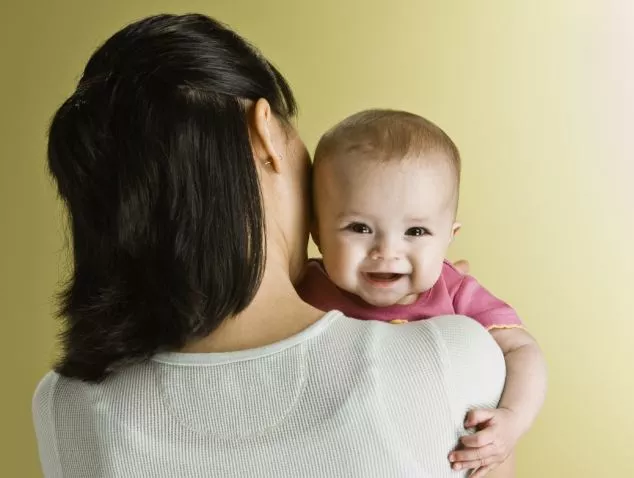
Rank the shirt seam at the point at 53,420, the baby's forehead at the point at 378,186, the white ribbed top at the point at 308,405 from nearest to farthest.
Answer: the white ribbed top at the point at 308,405, the shirt seam at the point at 53,420, the baby's forehead at the point at 378,186

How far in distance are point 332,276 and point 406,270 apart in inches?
3.5

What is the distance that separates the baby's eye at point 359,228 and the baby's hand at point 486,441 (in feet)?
0.89

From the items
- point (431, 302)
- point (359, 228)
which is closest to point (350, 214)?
point (359, 228)

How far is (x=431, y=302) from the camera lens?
1.15m

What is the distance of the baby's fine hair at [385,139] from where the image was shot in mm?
1089

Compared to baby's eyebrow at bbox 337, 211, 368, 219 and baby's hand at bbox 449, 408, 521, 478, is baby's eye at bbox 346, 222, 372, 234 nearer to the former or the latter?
baby's eyebrow at bbox 337, 211, 368, 219

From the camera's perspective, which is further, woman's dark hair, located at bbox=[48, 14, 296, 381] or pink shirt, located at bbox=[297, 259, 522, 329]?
pink shirt, located at bbox=[297, 259, 522, 329]

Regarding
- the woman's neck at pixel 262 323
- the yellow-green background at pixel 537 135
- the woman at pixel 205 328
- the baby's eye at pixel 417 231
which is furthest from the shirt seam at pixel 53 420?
the yellow-green background at pixel 537 135

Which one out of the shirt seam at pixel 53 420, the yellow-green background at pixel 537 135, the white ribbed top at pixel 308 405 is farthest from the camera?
the yellow-green background at pixel 537 135

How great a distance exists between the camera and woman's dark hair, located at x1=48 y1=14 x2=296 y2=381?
2.84 ft

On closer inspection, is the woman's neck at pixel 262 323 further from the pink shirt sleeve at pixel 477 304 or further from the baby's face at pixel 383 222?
the pink shirt sleeve at pixel 477 304

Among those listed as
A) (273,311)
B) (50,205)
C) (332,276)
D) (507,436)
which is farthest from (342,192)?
(50,205)

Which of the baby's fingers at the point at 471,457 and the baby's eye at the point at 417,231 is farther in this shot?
the baby's eye at the point at 417,231

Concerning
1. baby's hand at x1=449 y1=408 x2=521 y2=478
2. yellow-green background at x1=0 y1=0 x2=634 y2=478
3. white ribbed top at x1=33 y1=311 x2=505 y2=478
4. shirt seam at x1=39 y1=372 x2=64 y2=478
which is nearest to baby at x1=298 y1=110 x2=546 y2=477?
baby's hand at x1=449 y1=408 x2=521 y2=478
